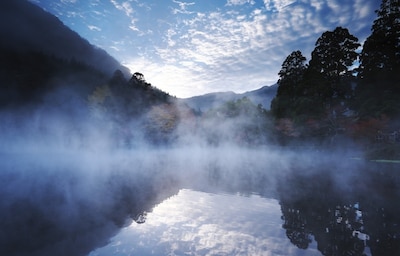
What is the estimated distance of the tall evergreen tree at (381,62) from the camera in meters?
23.5

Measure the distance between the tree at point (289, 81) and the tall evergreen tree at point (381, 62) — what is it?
9214 millimetres

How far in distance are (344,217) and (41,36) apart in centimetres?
11805

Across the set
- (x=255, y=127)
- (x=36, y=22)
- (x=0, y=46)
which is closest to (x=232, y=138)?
(x=255, y=127)

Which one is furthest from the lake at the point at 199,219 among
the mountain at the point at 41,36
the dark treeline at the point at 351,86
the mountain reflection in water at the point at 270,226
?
the mountain at the point at 41,36

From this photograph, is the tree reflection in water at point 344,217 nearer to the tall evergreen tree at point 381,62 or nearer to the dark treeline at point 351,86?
the dark treeline at point 351,86

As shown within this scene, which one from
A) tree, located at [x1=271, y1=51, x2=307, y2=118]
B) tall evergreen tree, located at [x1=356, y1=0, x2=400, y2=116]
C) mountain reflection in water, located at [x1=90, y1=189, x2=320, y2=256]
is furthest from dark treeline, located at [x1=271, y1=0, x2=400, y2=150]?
mountain reflection in water, located at [x1=90, y1=189, x2=320, y2=256]

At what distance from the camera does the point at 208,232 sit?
5.45m

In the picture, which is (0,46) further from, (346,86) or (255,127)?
(346,86)

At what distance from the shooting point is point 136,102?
1667 inches

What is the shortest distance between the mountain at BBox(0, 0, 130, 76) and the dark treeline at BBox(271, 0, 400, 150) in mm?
73245

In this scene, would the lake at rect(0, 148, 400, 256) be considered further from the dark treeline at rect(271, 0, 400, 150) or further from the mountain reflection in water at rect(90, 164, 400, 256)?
the dark treeline at rect(271, 0, 400, 150)

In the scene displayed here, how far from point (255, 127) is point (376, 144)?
22556 mm

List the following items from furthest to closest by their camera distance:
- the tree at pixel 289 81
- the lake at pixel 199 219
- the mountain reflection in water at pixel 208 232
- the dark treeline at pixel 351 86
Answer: the tree at pixel 289 81
the dark treeline at pixel 351 86
the lake at pixel 199 219
the mountain reflection in water at pixel 208 232

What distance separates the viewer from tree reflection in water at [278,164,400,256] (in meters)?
4.57
